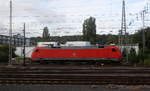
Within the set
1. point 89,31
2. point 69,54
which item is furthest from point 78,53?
point 89,31

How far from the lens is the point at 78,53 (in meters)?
33.2

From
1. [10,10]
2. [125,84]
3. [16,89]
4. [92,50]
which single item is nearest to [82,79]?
[125,84]

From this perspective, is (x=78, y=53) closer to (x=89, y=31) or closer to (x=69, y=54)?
(x=69, y=54)

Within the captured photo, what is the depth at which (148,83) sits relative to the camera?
533 inches

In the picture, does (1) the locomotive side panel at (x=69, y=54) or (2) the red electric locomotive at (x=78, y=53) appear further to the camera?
(1) the locomotive side panel at (x=69, y=54)

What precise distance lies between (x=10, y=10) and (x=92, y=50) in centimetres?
1252

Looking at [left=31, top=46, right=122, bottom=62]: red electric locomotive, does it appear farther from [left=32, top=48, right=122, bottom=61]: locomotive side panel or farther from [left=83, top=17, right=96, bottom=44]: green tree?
[left=83, top=17, right=96, bottom=44]: green tree

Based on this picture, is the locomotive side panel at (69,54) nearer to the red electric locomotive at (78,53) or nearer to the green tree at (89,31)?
the red electric locomotive at (78,53)

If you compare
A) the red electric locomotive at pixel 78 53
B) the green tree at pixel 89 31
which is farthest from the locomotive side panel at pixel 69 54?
the green tree at pixel 89 31

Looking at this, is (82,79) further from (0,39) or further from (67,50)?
(0,39)

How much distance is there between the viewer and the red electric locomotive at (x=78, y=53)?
31.8 meters

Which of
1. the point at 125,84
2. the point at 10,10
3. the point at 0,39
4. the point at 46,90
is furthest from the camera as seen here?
the point at 0,39

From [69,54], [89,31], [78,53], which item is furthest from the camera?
[89,31]

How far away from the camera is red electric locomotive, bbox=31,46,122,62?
31844mm
